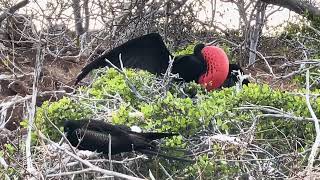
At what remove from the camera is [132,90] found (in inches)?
141

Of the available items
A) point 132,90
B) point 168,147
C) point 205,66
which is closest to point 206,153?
point 168,147

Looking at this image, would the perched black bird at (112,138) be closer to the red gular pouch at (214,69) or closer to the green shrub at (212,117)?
the green shrub at (212,117)

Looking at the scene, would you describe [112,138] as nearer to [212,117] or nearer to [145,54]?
[212,117]

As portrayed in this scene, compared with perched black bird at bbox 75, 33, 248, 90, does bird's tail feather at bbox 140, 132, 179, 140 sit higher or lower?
lower

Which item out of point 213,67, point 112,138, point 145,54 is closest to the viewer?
point 112,138

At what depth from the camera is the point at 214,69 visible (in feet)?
15.1

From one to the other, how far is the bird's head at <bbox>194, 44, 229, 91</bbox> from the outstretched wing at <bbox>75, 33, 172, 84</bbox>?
302 mm

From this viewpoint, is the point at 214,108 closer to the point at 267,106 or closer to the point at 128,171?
the point at 267,106

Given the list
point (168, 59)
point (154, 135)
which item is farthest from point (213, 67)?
point (154, 135)

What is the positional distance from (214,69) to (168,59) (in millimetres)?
332

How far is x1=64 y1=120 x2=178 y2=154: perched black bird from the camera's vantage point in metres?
2.77

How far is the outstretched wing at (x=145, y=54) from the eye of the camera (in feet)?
14.5

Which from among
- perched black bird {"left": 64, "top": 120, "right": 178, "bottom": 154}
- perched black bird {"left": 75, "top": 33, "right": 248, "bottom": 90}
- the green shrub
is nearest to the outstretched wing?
perched black bird {"left": 75, "top": 33, "right": 248, "bottom": 90}

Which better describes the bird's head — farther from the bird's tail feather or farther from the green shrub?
the bird's tail feather
